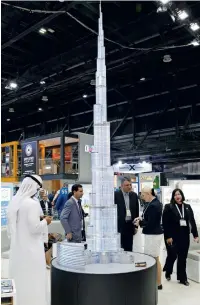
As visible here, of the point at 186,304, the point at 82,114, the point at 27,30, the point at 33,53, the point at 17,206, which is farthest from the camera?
the point at 82,114

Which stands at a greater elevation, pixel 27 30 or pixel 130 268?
pixel 27 30

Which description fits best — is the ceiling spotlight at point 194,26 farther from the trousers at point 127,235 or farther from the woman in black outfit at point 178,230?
the trousers at point 127,235

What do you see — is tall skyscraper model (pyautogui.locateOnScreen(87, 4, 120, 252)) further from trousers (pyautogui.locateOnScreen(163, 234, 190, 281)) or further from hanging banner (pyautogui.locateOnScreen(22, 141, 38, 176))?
hanging banner (pyautogui.locateOnScreen(22, 141, 38, 176))

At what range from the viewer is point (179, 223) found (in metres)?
4.60

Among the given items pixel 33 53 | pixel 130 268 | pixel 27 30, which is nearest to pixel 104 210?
pixel 130 268

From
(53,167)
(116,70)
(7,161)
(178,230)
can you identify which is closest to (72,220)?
(178,230)

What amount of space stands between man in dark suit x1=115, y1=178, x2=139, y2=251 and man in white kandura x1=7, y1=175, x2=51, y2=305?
203 cm

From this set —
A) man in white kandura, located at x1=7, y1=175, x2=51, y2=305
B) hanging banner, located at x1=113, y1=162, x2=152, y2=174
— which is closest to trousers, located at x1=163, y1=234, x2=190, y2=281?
man in white kandura, located at x1=7, y1=175, x2=51, y2=305

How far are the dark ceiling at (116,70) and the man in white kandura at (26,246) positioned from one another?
377 centimetres

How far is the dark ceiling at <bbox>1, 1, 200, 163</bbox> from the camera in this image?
634cm

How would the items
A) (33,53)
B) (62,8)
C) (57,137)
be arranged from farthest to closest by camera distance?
(57,137)
(33,53)
(62,8)

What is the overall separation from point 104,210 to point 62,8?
3847mm

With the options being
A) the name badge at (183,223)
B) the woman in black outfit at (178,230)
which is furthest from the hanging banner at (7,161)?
the name badge at (183,223)

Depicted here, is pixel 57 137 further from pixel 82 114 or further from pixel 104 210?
pixel 104 210
